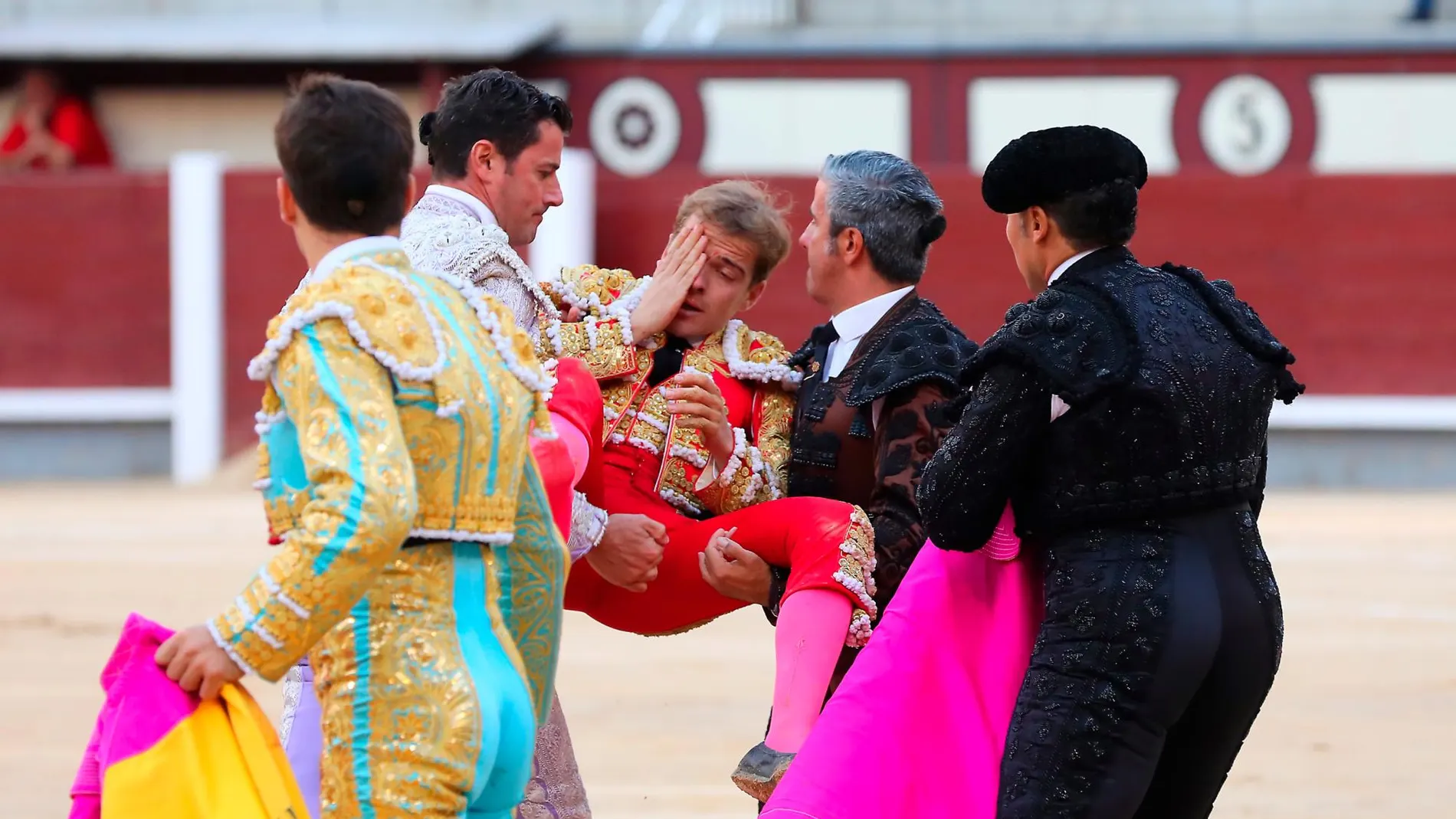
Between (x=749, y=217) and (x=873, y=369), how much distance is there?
0.30 meters

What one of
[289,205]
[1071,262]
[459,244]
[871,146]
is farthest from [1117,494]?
[871,146]

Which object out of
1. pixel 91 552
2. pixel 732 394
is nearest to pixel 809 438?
pixel 732 394

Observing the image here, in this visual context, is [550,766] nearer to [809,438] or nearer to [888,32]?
[809,438]

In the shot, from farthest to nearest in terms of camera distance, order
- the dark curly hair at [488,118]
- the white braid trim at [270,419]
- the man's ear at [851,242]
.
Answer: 1. the man's ear at [851,242]
2. the dark curly hair at [488,118]
3. the white braid trim at [270,419]

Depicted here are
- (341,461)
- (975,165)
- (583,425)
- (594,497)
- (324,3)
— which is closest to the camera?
(341,461)

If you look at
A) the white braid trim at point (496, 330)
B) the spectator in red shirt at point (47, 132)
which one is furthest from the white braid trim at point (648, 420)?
the spectator in red shirt at point (47, 132)

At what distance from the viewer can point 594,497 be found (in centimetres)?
280

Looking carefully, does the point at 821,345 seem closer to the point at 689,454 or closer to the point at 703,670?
the point at 689,454

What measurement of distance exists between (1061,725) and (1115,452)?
32 centimetres

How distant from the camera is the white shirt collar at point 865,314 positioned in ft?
9.34

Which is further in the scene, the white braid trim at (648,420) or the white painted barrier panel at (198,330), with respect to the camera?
the white painted barrier panel at (198,330)

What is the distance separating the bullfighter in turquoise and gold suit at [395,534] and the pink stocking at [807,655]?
753mm

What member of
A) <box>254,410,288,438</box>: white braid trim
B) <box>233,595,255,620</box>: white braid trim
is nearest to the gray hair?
<box>254,410,288,438</box>: white braid trim

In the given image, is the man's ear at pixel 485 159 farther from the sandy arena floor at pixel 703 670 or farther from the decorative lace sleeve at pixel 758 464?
the sandy arena floor at pixel 703 670
